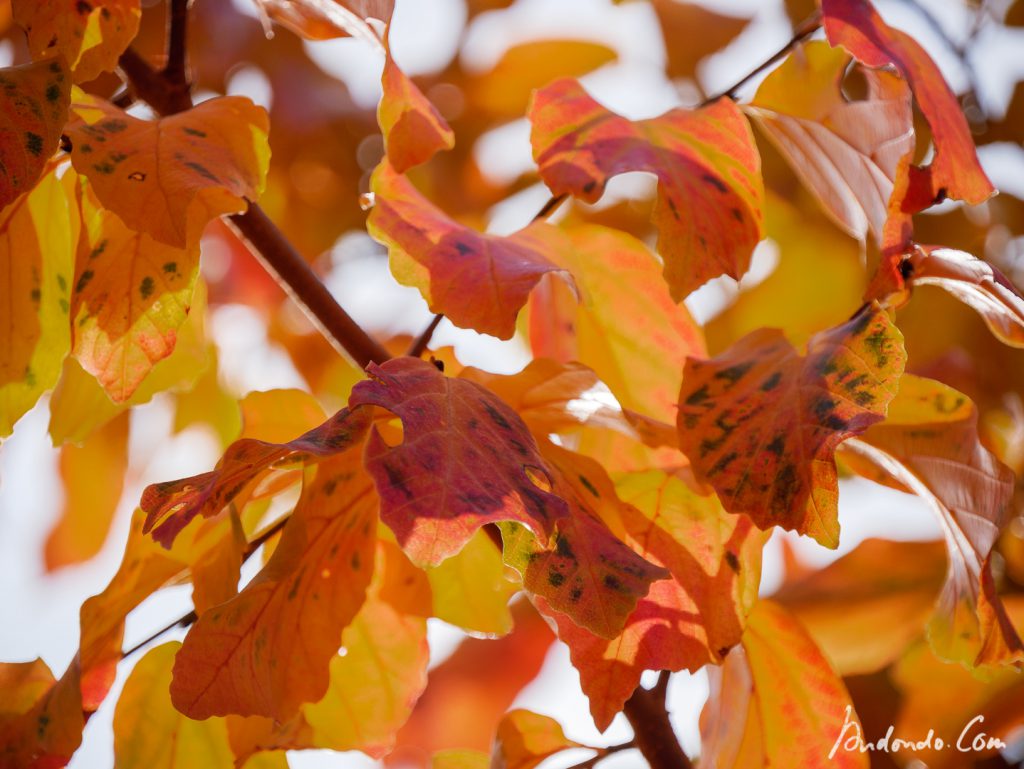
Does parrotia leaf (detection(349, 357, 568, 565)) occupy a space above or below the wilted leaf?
above

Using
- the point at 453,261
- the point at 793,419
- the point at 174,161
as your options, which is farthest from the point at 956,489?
the point at 174,161

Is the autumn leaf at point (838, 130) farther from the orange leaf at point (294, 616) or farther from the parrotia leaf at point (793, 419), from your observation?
the orange leaf at point (294, 616)

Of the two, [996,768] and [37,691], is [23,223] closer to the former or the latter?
[37,691]

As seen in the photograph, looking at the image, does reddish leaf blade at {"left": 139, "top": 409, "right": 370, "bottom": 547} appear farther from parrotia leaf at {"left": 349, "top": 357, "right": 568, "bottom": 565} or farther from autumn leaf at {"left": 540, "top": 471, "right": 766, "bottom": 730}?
autumn leaf at {"left": 540, "top": 471, "right": 766, "bottom": 730}

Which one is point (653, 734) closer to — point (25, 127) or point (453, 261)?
point (453, 261)

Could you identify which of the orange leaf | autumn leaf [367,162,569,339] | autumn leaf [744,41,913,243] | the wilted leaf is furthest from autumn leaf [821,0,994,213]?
the wilted leaf

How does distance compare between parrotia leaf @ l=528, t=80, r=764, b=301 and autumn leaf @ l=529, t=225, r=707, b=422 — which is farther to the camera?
autumn leaf @ l=529, t=225, r=707, b=422
